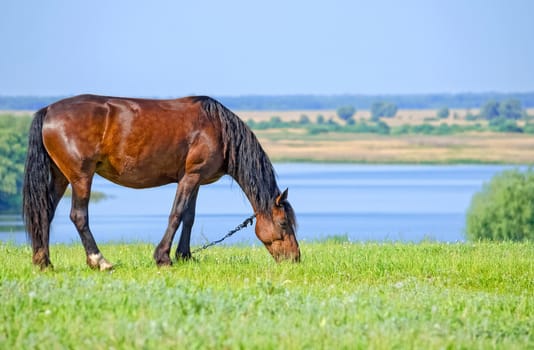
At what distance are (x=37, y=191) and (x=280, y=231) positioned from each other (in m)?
2.89

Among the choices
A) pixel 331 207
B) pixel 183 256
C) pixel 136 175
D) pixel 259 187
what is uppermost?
pixel 136 175

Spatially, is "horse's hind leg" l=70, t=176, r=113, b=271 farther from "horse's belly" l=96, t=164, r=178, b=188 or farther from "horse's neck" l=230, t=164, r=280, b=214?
"horse's neck" l=230, t=164, r=280, b=214

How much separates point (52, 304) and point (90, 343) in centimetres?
152

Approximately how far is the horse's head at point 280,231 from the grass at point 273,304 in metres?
0.26

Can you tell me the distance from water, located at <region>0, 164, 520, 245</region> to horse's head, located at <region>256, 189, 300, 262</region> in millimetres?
23310

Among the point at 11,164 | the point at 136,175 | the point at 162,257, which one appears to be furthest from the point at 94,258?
the point at 11,164

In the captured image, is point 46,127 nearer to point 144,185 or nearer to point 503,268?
point 144,185

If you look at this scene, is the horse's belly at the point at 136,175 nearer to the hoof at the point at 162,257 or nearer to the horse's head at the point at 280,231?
the hoof at the point at 162,257

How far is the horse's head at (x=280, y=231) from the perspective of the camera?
44.4ft

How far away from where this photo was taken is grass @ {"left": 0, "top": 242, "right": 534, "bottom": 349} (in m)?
8.34

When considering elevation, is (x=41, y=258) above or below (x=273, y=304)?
below

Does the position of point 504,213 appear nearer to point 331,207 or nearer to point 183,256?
point 331,207

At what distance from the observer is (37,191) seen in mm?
12570

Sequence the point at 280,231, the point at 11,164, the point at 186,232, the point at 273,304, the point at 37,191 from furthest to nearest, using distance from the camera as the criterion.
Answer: the point at 11,164
the point at 186,232
the point at 280,231
the point at 37,191
the point at 273,304
